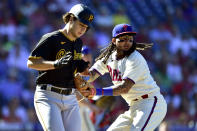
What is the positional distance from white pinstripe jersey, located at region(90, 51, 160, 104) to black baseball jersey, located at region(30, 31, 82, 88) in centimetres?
85

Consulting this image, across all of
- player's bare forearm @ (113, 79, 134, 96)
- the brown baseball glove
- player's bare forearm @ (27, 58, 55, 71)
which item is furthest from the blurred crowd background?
player's bare forearm @ (27, 58, 55, 71)

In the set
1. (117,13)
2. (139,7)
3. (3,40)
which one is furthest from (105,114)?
(139,7)

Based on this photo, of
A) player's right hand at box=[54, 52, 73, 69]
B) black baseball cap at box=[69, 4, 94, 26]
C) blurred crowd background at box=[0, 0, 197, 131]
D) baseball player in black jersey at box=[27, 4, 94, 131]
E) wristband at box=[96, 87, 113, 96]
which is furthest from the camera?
blurred crowd background at box=[0, 0, 197, 131]

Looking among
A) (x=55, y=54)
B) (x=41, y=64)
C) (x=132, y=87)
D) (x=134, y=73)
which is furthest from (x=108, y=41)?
(x=41, y=64)

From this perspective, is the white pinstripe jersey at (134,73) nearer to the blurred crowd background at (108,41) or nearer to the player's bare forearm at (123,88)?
the player's bare forearm at (123,88)

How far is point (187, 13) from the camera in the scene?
1575 centimetres

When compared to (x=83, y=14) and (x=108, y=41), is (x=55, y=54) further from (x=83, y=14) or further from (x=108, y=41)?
(x=108, y=41)

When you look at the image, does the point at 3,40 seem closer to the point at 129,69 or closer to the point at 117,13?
the point at 117,13

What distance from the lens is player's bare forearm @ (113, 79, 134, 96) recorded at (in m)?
5.80

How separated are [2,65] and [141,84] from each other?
16.0ft

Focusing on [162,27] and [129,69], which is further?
[162,27]

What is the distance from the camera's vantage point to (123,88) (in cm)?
580

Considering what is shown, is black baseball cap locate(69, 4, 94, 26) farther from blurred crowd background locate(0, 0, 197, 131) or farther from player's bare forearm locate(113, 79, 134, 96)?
blurred crowd background locate(0, 0, 197, 131)

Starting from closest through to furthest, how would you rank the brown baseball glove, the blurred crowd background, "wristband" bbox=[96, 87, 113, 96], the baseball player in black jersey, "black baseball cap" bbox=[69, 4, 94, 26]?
1. the baseball player in black jersey
2. "black baseball cap" bbox=[69, 4, 94, 26]
3. the brown baseball glove
4. "wristband" bbox=[96, 87, 113, 96]
5. the blurred crowd background
